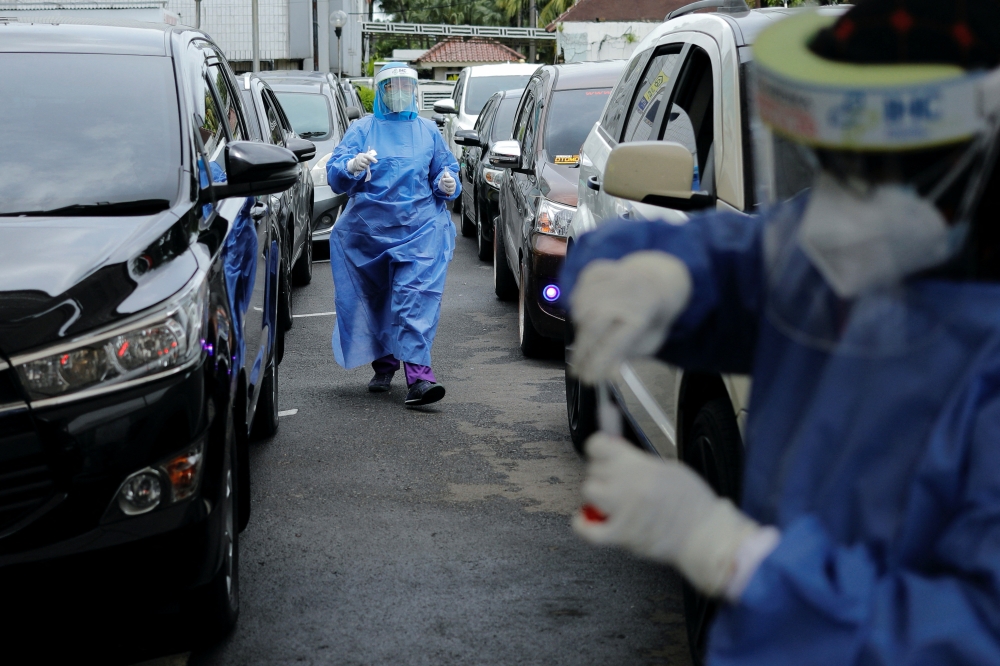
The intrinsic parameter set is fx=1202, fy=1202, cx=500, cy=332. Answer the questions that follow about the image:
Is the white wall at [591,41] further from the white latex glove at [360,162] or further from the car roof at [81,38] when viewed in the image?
the car roof at [81,38]

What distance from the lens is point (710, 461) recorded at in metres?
3.06

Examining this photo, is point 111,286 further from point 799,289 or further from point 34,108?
point 799,289

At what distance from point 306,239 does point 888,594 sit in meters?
9.24

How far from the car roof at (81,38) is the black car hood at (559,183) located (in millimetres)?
2980

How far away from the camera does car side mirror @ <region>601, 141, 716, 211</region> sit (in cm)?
331

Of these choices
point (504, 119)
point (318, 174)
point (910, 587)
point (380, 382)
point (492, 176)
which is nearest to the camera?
point (910, 587)

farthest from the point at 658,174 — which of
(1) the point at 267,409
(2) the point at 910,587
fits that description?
(1) the point at 267,409

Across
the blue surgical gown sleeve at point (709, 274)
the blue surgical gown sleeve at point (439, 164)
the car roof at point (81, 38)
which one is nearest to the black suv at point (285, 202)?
the blue surgical gown sleeve at point (439, 164)

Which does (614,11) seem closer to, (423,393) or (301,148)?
(301,148)

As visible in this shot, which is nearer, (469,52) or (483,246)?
(483,246)

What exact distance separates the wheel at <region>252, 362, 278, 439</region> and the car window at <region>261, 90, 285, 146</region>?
1.92m

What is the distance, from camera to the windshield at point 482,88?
16078 mm

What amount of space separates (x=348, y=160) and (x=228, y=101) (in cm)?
115

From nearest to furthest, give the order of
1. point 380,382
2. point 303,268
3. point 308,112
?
point 380,382
point 303,268
point 308,112
